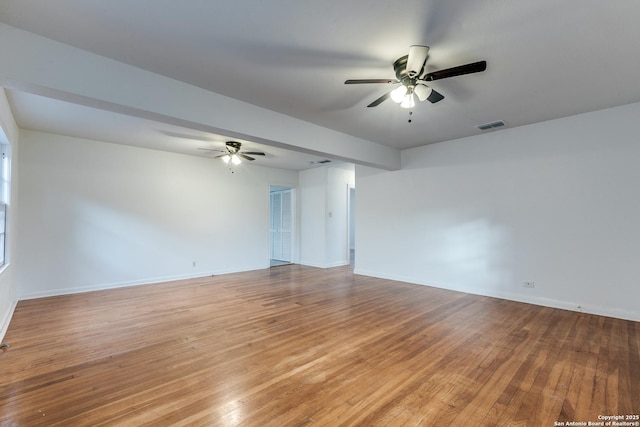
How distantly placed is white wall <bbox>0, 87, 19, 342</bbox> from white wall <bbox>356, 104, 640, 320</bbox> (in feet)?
19.0

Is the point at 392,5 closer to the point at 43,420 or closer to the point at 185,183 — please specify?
the point at 43,420

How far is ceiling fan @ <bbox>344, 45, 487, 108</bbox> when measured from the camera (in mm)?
2184

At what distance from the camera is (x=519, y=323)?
3398mm

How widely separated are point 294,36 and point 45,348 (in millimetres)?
3704

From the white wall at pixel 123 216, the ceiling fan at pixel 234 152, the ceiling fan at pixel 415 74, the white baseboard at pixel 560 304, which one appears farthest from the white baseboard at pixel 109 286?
the ceiling fan at pixel 415 74

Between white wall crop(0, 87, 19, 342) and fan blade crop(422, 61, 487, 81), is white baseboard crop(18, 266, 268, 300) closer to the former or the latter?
white wall crop(0, 87, 19, 342)

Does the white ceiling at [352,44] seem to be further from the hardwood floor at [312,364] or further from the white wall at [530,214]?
the hardwood floor at [312,364]

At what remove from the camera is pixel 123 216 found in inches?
205

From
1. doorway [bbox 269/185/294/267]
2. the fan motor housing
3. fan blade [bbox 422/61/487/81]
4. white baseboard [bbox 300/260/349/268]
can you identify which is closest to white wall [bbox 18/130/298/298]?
doorway [bbox 269/185/294/267]

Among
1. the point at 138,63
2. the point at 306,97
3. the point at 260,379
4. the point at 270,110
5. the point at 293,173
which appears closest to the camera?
the point at 260,379

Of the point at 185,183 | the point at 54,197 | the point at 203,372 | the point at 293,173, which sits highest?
the point at 293,173

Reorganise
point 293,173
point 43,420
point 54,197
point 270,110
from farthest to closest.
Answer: point 293,173 → point 54,197 → point 270,110 → point 43,420

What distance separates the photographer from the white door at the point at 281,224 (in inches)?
322

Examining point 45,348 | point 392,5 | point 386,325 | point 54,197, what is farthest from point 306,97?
point 54,197
